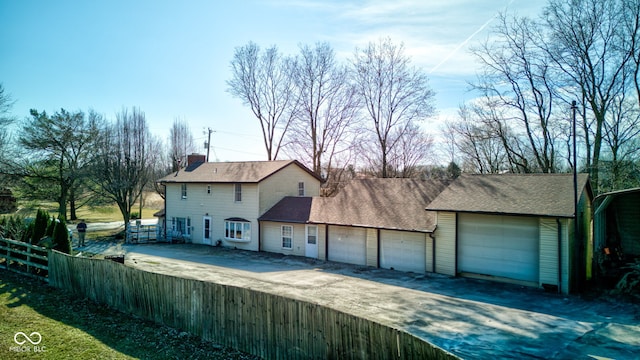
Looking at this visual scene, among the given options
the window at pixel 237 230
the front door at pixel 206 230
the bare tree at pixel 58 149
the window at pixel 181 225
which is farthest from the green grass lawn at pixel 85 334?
the bare tree at pixel 58 149

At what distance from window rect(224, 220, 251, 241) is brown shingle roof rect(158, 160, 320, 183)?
294 cm

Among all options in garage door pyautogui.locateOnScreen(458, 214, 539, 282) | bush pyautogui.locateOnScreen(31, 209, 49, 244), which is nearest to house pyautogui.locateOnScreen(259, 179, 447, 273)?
garage door pyautogui.locateOnScreen(458, 214, 539, 282)

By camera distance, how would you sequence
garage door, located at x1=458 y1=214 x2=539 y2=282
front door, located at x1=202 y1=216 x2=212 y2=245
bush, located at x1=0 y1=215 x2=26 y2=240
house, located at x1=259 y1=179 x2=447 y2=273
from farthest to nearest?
1. front door, located at x1=202 y1=216 x2=212 y2=245
2. house, located at x1=259 y1=179 x2=447 y2=273
3. bush, located at x1=0 y1=215 x2=26 y2=240
4. garage door, located at x1=458 y1=214 x2=539 y2=282

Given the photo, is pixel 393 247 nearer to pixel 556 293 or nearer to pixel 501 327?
pixel 556 293

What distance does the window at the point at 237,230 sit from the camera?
26375mm

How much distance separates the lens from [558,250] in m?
15.3

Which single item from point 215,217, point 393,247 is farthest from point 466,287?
point 215,217

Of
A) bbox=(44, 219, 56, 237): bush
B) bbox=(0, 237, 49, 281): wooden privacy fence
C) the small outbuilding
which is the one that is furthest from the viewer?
the small outbuilding

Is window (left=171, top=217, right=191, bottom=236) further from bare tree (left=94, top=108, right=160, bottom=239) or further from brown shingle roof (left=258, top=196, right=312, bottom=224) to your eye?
brown shingle roof (left=258, top=196, right=312, bottom=224)

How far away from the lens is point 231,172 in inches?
1142

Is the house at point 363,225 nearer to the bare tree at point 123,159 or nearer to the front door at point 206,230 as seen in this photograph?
the front door at point 206,230

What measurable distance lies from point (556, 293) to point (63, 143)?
42.7 m

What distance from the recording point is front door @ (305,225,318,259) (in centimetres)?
2328

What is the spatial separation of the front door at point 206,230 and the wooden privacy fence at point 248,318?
1534cm
